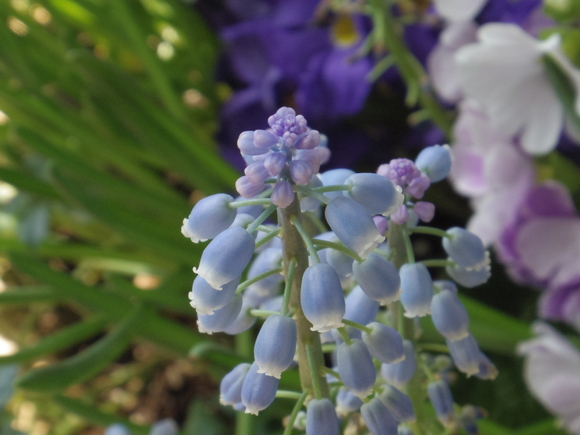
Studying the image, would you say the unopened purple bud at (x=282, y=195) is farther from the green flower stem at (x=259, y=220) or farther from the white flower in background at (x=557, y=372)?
the white flower in background at (x=557, y=372)

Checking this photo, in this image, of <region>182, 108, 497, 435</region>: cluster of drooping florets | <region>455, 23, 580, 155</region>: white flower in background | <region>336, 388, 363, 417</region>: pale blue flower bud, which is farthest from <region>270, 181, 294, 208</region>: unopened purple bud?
<region>455, 23, 580, 155</region>: white flower in background

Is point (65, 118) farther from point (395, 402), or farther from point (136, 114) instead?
point (395, 402)

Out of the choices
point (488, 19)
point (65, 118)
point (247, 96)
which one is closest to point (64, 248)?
point (65, 118)

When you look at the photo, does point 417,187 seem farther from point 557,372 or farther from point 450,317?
point 557,372

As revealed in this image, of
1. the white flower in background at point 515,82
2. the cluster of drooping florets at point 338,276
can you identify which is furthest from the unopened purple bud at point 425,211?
the white flower in background at point 515,82

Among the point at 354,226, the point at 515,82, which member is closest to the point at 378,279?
the point at 354,226

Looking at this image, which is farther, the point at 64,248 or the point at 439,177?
the point at 64,248

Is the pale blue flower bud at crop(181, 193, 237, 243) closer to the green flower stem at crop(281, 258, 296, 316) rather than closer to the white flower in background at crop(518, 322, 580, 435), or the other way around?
the green flower stem at crop(281, 258, 296, 316)

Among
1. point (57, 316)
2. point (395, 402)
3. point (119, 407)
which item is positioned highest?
point (57, 316)
